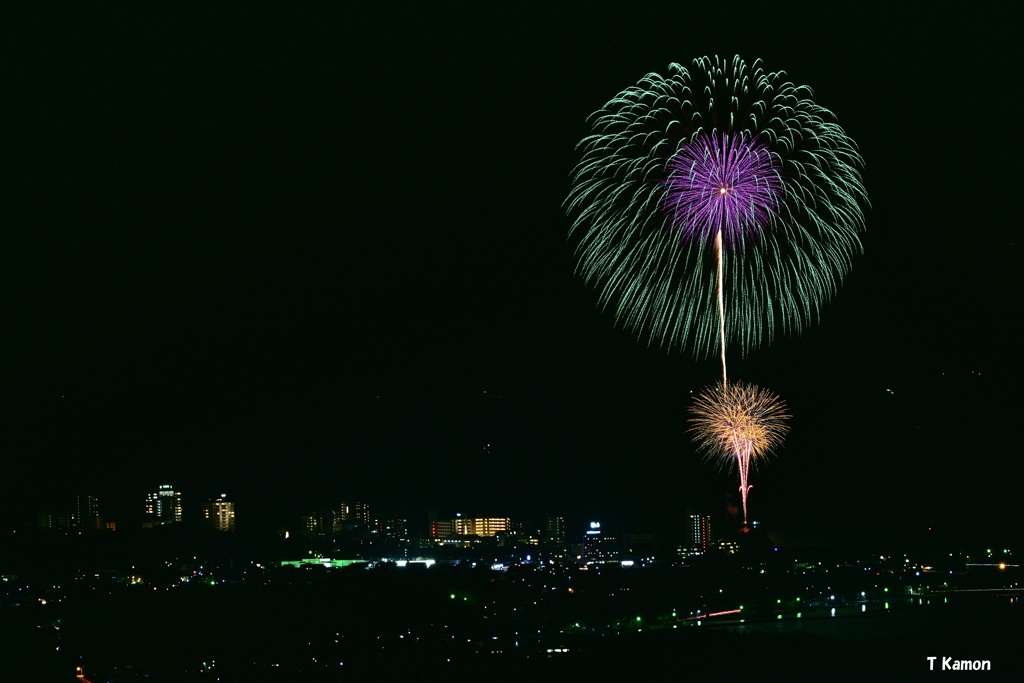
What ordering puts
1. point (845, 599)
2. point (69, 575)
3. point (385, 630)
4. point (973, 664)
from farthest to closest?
point (69, 575) < point (845, 599) < point (385, 630) < point (973, 664)

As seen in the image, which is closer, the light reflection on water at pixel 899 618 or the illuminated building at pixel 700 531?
the light reflection on water at pixel 899 618

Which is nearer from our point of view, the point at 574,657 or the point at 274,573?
the point at 574,657

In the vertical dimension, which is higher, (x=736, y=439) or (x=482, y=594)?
(x=736, y=439)

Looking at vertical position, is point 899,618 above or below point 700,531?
above

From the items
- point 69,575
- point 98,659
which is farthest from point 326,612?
point 69,575

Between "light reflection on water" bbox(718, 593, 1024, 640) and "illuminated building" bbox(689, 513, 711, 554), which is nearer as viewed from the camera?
"light reflection on water" bbox(718, 593, 1024, 640)

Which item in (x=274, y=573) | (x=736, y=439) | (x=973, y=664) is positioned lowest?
(x=274, y=573)

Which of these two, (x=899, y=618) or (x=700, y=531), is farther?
(x=700, y=531)

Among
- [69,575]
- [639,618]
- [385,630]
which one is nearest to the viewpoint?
[385,630]

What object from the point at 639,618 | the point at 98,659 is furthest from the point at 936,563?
the point at 98,659

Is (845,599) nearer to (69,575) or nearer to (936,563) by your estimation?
(936,563)
